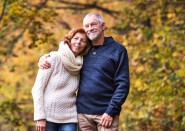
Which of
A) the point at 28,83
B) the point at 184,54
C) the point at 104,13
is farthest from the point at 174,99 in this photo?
the point at 28,83

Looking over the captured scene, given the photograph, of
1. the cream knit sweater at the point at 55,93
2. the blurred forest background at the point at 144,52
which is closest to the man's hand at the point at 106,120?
the cream knit sweater at the point at 55,93

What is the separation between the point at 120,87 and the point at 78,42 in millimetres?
651

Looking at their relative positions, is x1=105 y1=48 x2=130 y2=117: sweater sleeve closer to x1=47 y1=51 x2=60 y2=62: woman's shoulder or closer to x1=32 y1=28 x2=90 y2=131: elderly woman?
x1=32 y1=28 x2=90 y2=131: elderly woman

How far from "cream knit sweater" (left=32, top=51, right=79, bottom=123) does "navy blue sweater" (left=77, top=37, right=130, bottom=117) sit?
13cm

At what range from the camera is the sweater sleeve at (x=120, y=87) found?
5.28 m

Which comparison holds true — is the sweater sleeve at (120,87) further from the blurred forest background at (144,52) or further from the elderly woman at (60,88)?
the blurred forest background at (144,52)

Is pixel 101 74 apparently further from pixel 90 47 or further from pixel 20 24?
pixel 20 24

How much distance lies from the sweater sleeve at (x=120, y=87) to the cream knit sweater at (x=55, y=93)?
1.44 ft

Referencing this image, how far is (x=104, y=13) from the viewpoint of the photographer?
50.3ft

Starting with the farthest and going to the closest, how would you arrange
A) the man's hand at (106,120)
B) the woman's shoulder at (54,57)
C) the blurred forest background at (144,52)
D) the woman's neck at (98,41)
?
the blurred forest background at (144,52)
the woman's neck at (98,41)
the woman's shoulder at (54,57)
the man's hand at (106,120)

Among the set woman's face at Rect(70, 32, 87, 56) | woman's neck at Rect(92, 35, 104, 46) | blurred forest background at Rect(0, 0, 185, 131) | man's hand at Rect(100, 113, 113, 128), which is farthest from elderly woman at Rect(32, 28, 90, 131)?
blurred forest background at Rect(0, 0, 185, 131)

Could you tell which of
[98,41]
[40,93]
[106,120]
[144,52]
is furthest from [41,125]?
[144,52]

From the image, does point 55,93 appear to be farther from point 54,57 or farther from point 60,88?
point 54,57

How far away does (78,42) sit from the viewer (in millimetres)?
5441
